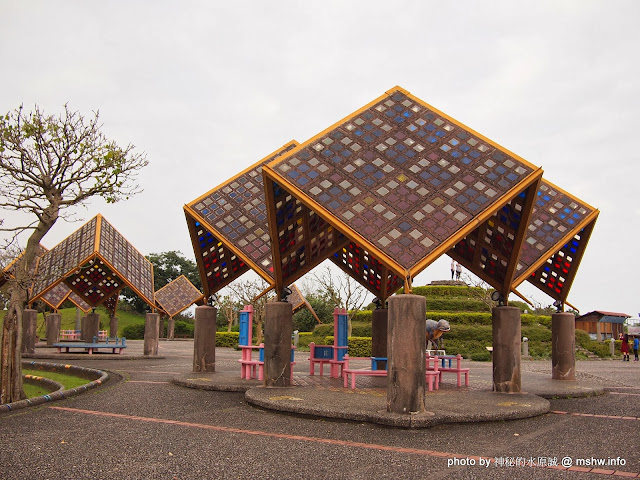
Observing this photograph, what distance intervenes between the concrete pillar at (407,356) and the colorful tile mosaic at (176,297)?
36.0 metres

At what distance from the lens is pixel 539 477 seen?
4910mm

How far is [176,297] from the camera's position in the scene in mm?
42562

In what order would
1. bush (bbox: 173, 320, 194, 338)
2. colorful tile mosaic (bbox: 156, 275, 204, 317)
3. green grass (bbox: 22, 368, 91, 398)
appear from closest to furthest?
green grass (bbox: 22, 368, 91, 398) → colorful tile mosaic (bbox: 156, 275, 204, 317) → bush (bbox: 173, 320, 194, 338)

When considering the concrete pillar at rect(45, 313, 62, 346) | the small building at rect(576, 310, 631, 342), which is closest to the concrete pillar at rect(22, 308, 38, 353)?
the concrete pillar at rect(45, 313, 62, 346)

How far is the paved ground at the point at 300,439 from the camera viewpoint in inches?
199

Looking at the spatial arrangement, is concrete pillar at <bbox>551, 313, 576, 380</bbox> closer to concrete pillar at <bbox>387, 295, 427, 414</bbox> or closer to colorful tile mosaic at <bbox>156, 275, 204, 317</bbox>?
concrete pillar at <bbox>387, 295, 427, 414</bbox>

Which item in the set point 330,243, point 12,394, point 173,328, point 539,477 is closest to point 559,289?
point 330,243

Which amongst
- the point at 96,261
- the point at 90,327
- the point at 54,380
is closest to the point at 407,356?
the point at 54,380

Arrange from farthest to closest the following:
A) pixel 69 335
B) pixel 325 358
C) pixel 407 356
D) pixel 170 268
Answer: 1. pixel 170 268
2. pixel 69 335
3. pixel 325 358
4. pixel 407 356

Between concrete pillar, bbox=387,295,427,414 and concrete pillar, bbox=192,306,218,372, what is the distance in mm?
7705

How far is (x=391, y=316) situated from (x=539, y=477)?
287 cm

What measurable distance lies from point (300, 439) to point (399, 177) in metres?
4.20

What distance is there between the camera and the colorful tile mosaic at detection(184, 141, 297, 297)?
1319cm

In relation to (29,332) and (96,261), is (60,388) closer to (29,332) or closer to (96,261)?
(96,261)
